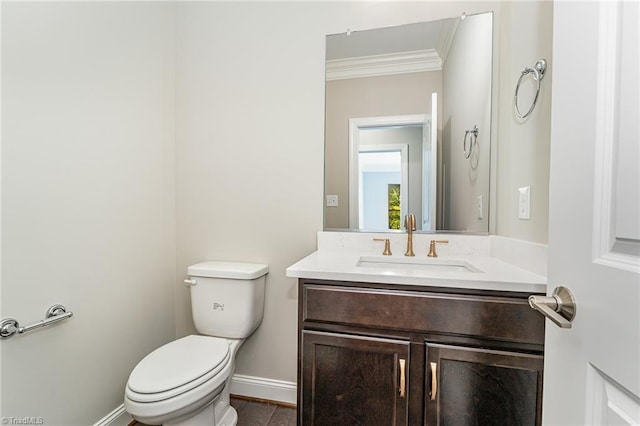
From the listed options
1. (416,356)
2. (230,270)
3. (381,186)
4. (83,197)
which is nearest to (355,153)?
(381,186)

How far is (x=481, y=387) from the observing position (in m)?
0.94

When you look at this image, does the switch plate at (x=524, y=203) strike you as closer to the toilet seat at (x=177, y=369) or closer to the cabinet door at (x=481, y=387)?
the cabinet door at (x=481, y=387)

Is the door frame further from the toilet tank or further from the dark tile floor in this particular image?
the dark tile floor

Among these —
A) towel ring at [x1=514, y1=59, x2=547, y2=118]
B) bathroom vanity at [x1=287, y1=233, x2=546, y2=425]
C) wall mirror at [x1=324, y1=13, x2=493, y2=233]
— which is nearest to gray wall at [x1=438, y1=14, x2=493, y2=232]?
wall mirror at [x1=324, y1=13, x2=493, y2=233]

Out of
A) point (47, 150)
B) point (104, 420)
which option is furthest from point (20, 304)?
point (104, 420)

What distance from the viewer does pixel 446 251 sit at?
4.83 feet

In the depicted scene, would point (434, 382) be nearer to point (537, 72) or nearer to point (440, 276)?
point (440, 276)

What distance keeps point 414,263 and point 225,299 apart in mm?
995

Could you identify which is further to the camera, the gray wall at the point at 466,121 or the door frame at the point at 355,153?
the door frame at the point at 355,153

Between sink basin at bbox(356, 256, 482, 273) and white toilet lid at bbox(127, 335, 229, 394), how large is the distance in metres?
0.78

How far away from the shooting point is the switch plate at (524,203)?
113 cm

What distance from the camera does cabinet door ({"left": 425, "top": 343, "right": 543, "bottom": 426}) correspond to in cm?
91

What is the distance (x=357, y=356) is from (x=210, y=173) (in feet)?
4.35

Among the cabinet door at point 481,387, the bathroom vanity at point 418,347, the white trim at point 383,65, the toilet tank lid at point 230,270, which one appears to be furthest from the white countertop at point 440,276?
the white trim at point 383,65
